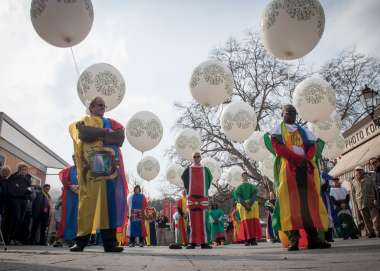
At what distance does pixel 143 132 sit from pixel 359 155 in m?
8.36

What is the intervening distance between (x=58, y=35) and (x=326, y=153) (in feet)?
30.5

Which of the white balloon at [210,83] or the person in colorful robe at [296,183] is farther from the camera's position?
the white balloon at [210,83]

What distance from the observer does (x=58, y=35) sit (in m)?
6.37

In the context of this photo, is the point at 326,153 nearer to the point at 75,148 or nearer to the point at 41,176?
the point at 75,148

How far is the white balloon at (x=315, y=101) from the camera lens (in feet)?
30.7

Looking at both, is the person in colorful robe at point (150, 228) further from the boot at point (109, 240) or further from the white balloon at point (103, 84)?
the boot at point (109, 240)

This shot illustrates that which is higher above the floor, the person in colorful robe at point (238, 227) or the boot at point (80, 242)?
the person in colorful robe at point (238, 227)

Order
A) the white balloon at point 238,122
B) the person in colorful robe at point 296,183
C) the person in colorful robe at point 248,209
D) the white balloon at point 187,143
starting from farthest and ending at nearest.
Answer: the white balloon at point 187,143 → the white balloon at point 238,122 → the person in colorful robe at point 248,209 → the person in colorful robe at point 296,183

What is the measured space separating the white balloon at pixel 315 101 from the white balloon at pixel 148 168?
6.51m

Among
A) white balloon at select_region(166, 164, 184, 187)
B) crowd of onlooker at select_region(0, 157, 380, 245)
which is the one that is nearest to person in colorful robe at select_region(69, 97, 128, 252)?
Result: crowd of onlooker at select_region(0, 157, 380, 245)

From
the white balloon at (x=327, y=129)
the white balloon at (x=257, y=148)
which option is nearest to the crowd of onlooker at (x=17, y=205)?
the white balloon at (x=257, y=148)

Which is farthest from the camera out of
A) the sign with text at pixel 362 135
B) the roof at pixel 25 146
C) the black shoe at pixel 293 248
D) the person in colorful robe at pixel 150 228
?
the person in colorful robe at pixel 150 228

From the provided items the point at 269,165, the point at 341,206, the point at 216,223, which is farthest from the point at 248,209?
the point at 269,165

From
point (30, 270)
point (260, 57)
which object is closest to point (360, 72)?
point (260, 57)
